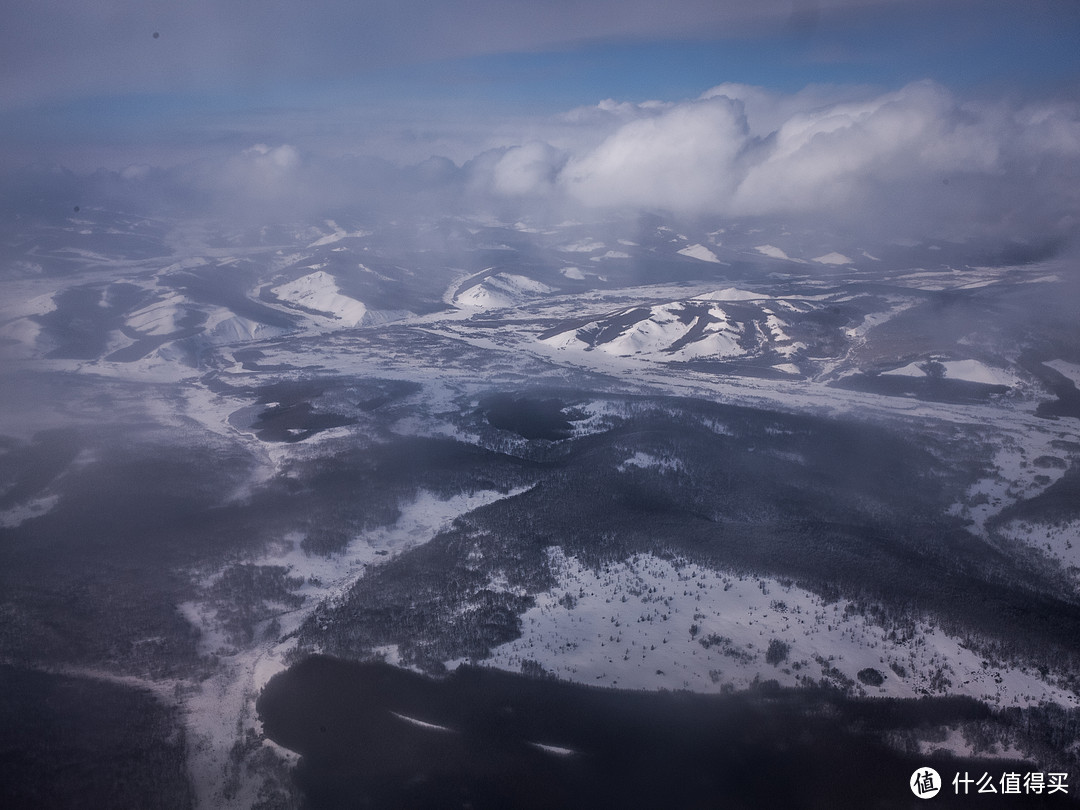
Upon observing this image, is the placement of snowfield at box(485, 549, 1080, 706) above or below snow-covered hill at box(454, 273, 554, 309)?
below

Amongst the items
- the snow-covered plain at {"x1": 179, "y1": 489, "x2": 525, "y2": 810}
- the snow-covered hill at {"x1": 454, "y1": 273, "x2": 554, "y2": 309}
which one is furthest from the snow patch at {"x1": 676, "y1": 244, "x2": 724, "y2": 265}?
the snow-covered plain at {"x1": 179, "y1": 489, "x2": 525, "y2": 810}

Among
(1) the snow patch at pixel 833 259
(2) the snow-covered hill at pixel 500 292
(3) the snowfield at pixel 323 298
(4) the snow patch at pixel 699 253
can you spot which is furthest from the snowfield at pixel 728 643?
(1) the snow patch at pixel 833 259

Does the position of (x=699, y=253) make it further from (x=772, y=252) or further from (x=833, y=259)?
(x=833, y=259)

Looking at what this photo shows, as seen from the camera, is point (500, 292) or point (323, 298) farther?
point (500, 292)

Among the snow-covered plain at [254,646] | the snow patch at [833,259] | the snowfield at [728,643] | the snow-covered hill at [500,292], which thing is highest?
the snow-covered hill at [500,292]

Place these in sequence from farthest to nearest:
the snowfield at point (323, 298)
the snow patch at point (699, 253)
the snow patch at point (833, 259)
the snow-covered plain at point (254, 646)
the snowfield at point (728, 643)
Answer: the snow patch at point (699, 253)
the snow patch at point (833, 259)
the snowfield at point (323, 298)
the snowfield at point (728, 643)
the snow-covered plain at point (254, 646)

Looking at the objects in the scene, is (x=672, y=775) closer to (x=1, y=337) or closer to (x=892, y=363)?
(x=892, y=363)

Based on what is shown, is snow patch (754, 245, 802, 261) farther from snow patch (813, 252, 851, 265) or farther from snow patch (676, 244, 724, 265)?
snow patch (676, 244, 724, 265)

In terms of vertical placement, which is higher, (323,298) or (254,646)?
(323,298)

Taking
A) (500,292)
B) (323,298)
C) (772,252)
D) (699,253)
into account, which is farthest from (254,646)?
(772,252)

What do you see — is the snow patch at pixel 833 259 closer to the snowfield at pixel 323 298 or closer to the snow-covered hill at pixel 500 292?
the snow-covered hill at pixel 500 292

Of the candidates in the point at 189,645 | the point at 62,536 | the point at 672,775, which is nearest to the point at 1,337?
the point at 62,536

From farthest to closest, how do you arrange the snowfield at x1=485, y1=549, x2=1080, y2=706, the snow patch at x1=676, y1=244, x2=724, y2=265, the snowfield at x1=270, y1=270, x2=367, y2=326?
1. the snow patch at x1=676, y1=244, x2=724, y2=265
2. the snowfield at x1=270, y1=270, x2=367, y2=326
3. the snowfield at x1=485, y1=549, x2=1080, y2=706
